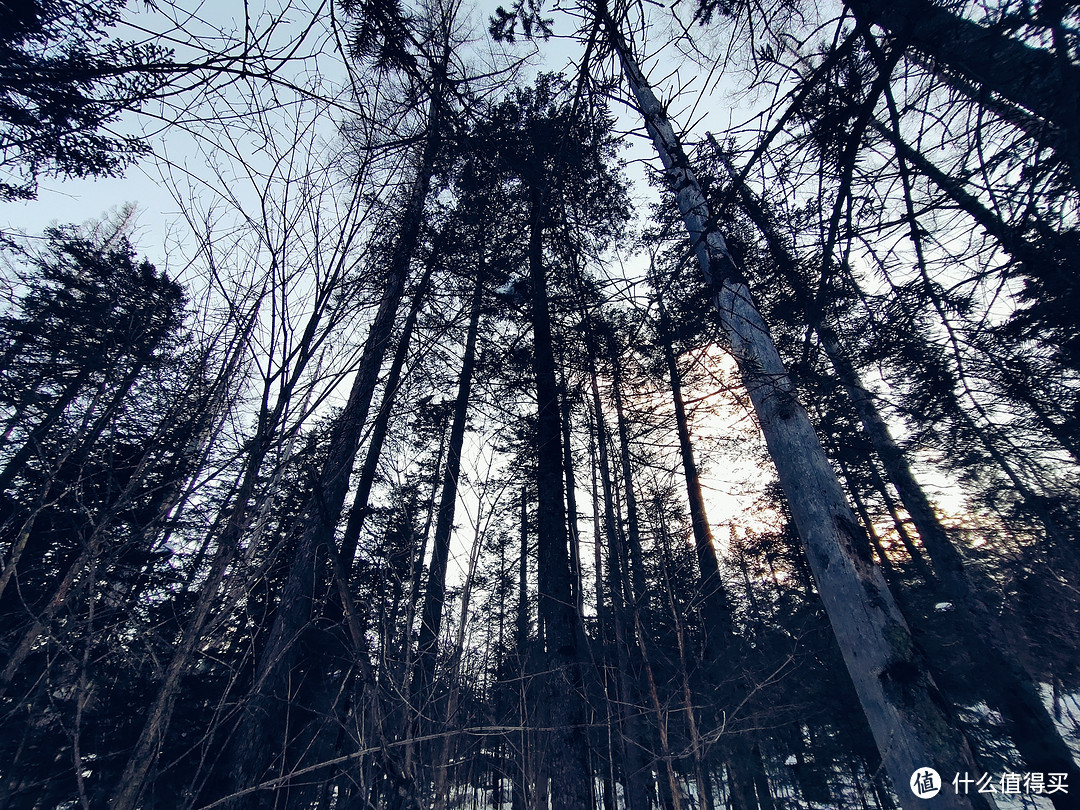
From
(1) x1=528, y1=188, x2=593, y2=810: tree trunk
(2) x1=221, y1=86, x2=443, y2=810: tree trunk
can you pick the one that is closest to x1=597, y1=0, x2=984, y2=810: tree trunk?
(1) x1=528, y1=188, x2=593, y2=810: tree trunk

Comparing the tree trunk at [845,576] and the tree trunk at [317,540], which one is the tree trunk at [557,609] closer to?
the tree trunk at [317,540]

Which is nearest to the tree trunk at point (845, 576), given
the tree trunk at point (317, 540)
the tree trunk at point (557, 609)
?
the tree trunk at point (557, 609)

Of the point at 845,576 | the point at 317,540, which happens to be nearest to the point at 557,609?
the point at 317,540

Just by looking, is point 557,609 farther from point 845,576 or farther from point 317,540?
point 845,576

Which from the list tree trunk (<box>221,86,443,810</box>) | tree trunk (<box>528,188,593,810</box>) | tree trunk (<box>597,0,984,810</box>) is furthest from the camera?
tree trunk (<box>528,188,593,810</box>)

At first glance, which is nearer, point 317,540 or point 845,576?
point 845,576

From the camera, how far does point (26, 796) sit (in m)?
5.87

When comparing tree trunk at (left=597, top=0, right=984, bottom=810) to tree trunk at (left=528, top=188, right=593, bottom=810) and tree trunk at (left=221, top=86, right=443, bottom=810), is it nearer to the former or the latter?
tree trunk at (left=528, top=188, right=593, bottom=810)

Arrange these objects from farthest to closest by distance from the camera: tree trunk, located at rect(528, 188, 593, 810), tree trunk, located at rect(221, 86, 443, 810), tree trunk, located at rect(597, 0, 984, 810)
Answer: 1. tree trunk, located at rect(528, 188, 593, 810)
2. tree trunk, located at rect(221, 86, 443, 810)
3. tree trunk, located at rect(597, 0, 984, 810)

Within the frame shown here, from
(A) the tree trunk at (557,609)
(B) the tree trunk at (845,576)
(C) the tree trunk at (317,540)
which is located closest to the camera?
(B) the tree trunk at (845,576)

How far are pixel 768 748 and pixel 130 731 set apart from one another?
54.4 feet

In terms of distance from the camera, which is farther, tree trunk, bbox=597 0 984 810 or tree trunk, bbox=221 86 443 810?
tree trunk, bbox=221 86 443 810

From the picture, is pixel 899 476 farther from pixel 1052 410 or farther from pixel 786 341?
pixel 786 341

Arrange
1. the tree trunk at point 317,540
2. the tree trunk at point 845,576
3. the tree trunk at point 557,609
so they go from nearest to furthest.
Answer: the tree trunk at point 845,576 → the tree trunk at point 317,540 → the tree trunk at point 557,609
